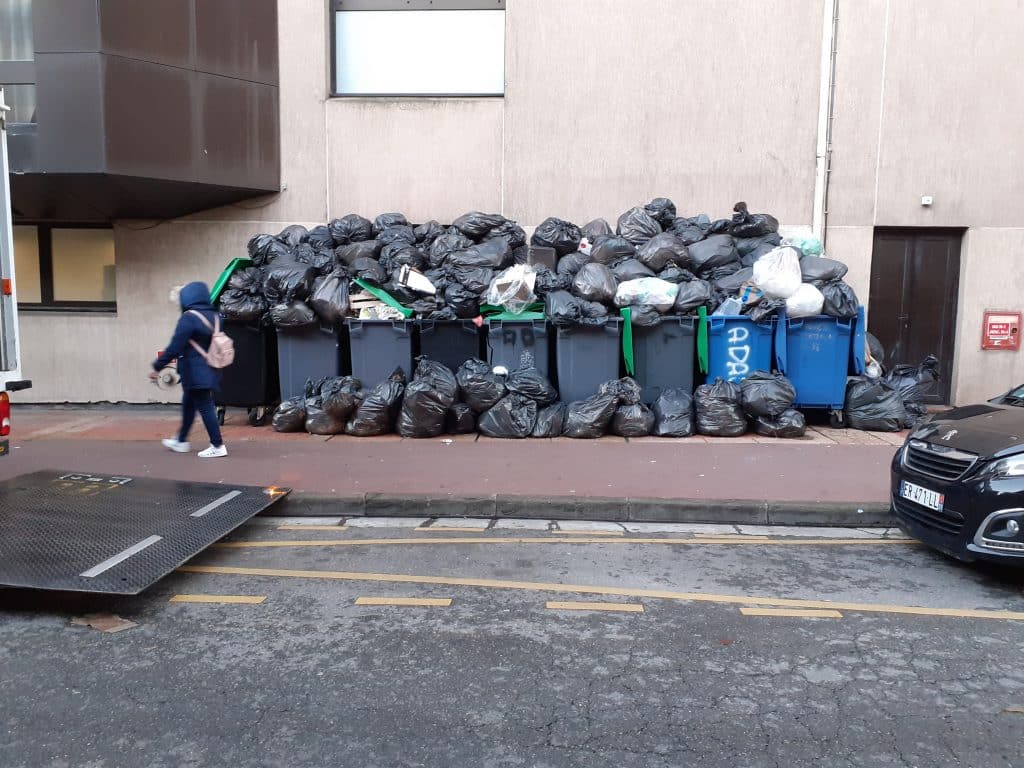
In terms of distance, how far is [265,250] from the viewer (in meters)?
9.61

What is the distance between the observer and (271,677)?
3586 mm

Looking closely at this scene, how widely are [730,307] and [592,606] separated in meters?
5.28

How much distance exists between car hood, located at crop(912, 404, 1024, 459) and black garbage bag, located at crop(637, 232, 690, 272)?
160 inches

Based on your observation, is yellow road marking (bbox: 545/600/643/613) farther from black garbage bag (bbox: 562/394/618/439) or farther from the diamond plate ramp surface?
black garbage bag (bbox: 562/394/618/439)

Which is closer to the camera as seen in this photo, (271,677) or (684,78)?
(271,677)

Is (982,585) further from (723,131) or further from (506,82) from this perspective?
(506,82)

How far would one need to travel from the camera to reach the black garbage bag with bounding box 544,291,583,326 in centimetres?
856

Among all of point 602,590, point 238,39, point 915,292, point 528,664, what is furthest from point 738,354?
point 238,39

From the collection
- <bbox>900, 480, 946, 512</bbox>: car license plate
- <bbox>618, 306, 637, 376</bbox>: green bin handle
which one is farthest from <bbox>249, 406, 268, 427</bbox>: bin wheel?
<bbox>900, 480, 946, 512</bbox>: car license plate

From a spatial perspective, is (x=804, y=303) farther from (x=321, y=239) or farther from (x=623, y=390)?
(x=321, y=239)

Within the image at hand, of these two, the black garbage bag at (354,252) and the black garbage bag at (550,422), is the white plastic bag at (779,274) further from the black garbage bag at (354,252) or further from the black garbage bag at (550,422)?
the black garbage bag at (354,252)

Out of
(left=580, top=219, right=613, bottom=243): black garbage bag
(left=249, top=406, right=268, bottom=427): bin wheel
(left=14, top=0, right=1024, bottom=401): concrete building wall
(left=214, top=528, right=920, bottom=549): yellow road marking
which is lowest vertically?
(left=214, top=528, right=920, bottom=549): yellow road marking

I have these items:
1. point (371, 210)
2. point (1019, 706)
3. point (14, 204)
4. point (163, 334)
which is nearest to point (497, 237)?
point (371, 210)

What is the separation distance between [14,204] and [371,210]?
4248 millimetres
